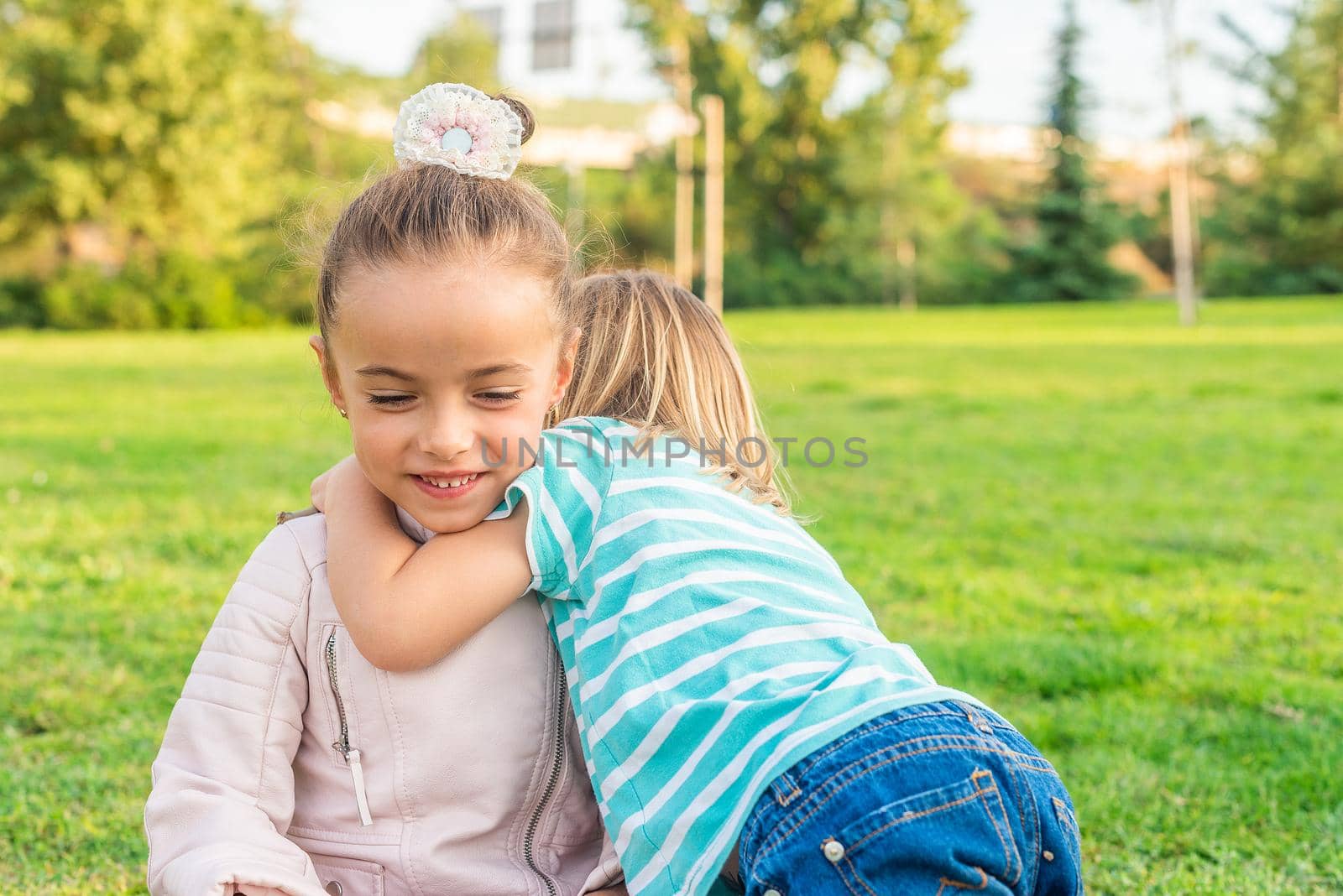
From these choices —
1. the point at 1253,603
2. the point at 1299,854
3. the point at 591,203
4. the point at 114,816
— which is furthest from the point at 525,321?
the point at 591,203

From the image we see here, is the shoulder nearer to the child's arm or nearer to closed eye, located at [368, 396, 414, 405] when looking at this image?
the child's arm

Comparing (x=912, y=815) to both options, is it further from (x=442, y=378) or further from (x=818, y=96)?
(x=818, y=96)

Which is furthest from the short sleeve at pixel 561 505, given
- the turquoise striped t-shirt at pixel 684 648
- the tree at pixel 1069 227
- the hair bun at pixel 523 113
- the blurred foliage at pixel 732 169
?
the tree at pixel 1069 227

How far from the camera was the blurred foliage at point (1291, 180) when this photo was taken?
29.7m

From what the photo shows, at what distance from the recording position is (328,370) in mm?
1773

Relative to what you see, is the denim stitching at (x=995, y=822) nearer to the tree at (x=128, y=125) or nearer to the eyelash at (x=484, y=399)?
the eyelash at (x=484, y=399)

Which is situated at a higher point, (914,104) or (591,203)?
(914,104)

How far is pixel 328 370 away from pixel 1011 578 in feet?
10.3

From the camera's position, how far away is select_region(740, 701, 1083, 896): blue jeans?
1.41 m

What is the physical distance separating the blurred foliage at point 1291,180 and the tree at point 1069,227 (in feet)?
9.20

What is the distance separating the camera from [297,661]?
169cm

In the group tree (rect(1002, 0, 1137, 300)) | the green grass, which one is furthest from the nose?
tree (rect(1002, 0, 1137, 300))

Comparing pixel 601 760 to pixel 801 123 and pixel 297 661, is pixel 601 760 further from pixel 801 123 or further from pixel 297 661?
pixel 801 123

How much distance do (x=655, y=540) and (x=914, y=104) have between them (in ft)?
120
